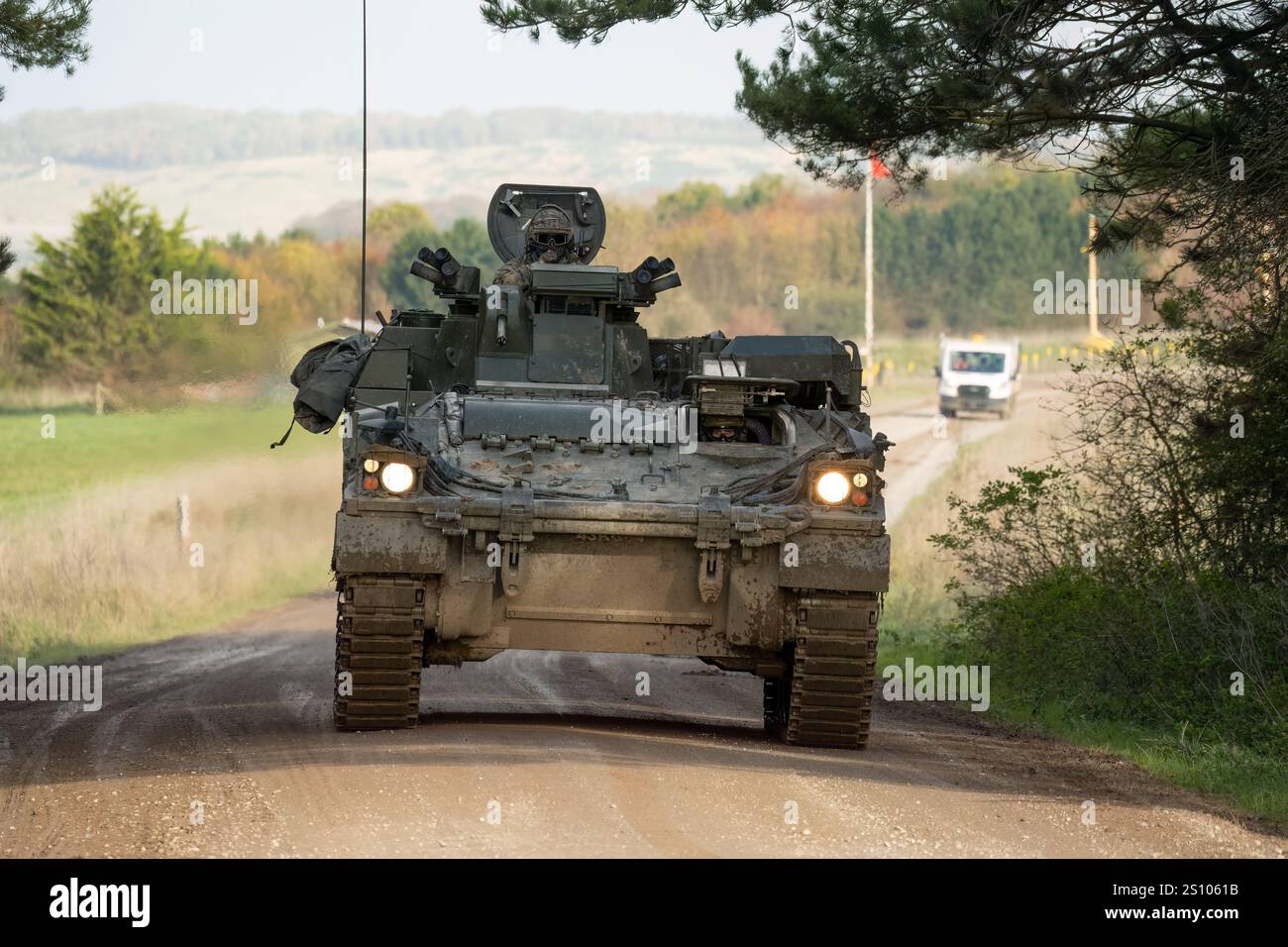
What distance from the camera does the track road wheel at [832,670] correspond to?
444 inches

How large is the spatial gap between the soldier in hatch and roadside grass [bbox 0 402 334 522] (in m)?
10.2

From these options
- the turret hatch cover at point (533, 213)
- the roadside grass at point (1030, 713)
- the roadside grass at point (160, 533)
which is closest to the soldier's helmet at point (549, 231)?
the turret hatch cover at point (533, 213)

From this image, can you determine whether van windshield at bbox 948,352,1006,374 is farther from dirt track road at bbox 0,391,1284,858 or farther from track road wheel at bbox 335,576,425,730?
track road wheel at bbox 335,576,425,730

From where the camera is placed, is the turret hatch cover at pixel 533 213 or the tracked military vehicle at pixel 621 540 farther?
the turret hatch cover at pixel 533 213

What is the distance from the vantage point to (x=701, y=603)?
1139cm

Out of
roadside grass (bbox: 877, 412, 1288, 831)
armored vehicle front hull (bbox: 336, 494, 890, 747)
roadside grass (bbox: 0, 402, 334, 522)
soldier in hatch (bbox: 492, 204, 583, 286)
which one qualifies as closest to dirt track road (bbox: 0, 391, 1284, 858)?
roadside grass (bbox: 877, 412, 1288, 831)

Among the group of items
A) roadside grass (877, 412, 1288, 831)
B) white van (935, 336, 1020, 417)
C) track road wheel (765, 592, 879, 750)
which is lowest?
roadside grass (877, 412, 1288, 831)

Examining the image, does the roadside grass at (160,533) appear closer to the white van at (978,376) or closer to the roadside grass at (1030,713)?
the roadside grass at (1030,713)

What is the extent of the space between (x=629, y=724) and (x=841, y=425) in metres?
2.30

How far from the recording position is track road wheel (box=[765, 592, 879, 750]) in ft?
37.0

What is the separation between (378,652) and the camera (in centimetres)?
1115

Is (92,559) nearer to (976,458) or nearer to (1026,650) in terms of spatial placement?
(1026,650)

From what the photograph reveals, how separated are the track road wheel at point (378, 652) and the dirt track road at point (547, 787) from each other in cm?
20
